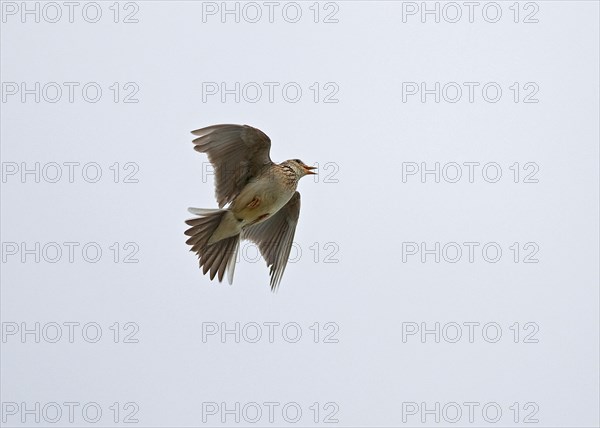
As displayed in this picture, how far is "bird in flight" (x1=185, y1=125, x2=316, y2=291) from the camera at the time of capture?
8.93 m

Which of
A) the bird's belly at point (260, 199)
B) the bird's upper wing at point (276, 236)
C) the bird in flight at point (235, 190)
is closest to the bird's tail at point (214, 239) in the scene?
the bird in flight at point (235, 190)

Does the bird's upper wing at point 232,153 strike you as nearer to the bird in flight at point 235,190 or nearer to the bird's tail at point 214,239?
the bird in flight at point 235,190

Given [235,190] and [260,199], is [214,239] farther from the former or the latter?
[260,199]

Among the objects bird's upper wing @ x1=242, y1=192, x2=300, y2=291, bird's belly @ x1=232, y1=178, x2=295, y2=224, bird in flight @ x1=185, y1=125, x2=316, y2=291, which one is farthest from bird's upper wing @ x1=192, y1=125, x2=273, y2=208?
bird's upper wing @ x1=242, y1=192, x2=300, y2=291

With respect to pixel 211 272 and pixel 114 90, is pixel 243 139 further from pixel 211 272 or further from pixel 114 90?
pixel 114 90

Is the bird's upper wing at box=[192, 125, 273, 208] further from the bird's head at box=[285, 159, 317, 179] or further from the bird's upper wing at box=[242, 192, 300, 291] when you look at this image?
the bird's upper wing at box=[242, 192, 300, 291]

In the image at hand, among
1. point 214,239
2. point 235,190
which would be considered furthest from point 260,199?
point 214,239

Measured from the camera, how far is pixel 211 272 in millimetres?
9391

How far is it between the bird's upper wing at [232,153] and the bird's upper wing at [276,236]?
0.76 meters

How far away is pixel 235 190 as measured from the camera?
927 centimetres

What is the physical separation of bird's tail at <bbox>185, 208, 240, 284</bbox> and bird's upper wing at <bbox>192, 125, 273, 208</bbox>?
14 cm

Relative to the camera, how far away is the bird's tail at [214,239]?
9.26 meters

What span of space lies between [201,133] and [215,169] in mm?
479

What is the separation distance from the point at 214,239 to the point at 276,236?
2.68 ft
